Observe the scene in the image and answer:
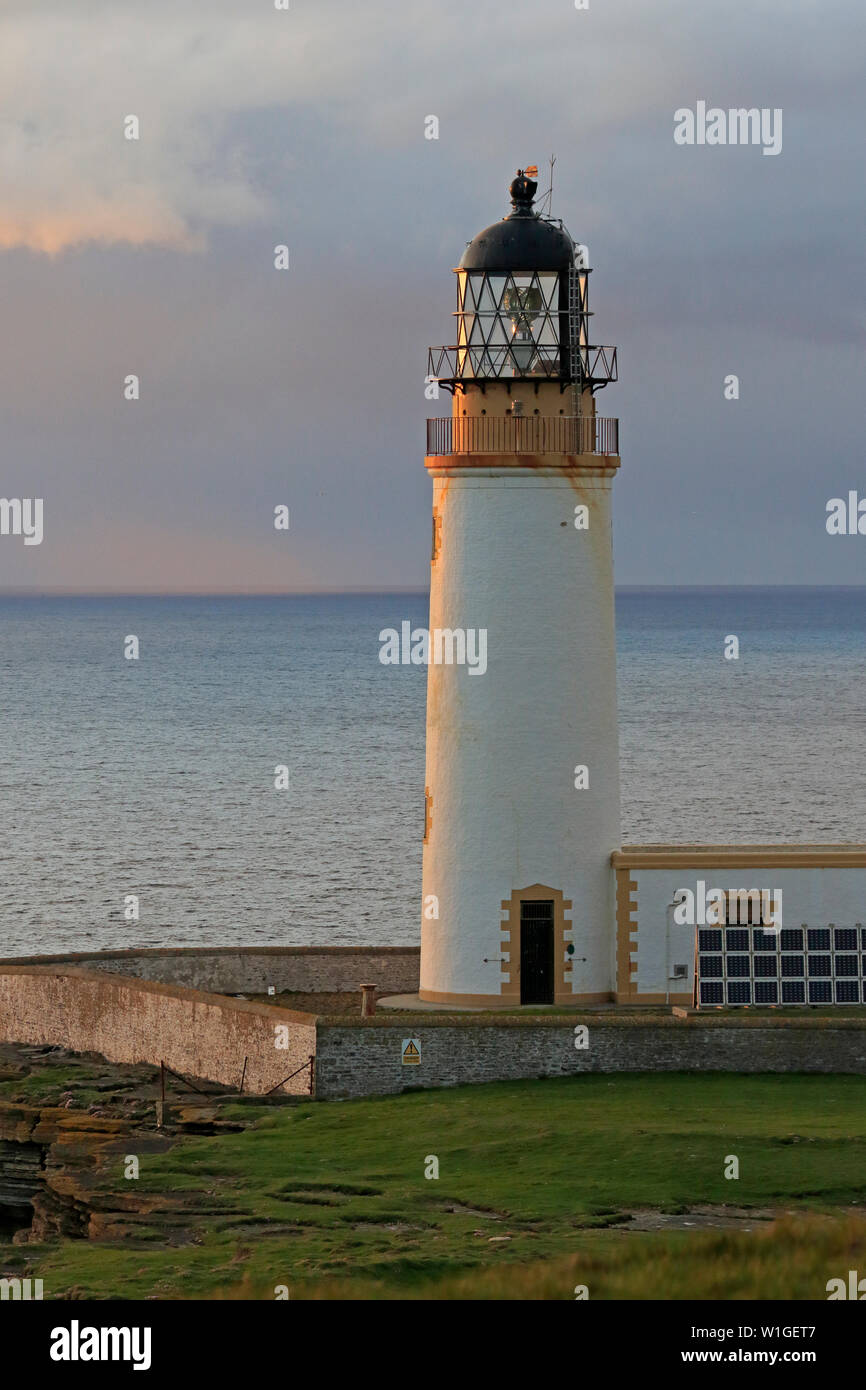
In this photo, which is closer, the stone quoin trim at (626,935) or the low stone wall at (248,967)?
the stone quoin trim at (626,935)

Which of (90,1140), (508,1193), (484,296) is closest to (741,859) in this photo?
(484,296)

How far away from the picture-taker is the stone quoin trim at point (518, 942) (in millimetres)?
30016

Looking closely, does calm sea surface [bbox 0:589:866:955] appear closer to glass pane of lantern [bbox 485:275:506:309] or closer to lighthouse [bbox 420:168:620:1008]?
lighthouse [bbox 420:168:620:1008]

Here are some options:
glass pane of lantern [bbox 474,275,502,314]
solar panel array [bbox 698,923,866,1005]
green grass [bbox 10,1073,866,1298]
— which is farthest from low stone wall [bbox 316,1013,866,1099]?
glass pane of lantern [bbox 474,275,502,314]

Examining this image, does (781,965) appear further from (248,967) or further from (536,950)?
(248,967)

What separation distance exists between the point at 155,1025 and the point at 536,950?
510 cm

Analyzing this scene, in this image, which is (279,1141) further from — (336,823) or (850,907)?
(336,823)

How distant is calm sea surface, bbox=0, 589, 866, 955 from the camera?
55.5 m

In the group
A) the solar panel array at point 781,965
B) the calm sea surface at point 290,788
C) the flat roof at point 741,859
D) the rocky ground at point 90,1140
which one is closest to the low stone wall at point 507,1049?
the rocky ground at point 90,1140

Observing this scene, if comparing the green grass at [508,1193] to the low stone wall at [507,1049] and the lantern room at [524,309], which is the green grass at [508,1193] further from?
the lantern room at [524,309]

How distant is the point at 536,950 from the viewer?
98.9 ft

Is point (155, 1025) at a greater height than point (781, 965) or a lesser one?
lesser

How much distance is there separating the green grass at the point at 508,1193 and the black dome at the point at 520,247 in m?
10.6
